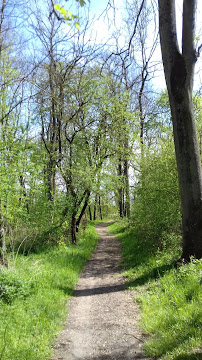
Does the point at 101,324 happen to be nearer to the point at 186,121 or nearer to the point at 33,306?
the point at 33,306

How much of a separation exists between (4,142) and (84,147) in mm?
5097

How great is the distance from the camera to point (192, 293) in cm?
423

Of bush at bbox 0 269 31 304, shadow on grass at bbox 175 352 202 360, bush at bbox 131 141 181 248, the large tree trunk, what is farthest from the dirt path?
bush at bbox 131 141 181 248

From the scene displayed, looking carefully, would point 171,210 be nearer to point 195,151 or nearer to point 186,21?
point 195,151

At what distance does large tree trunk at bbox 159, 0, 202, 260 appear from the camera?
18.0 feet

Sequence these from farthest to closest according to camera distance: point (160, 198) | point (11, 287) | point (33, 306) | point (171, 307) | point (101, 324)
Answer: point (160, 198)
point (11, 287)
point (33, 306)
point (101, 324)
point (171, 307)

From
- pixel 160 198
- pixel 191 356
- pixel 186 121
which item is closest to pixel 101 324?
pixel 191 356

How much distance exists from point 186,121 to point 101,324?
174 inches

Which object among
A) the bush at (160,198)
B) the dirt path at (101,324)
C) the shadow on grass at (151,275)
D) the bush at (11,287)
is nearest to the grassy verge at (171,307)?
the shadow on grass at (151,275)

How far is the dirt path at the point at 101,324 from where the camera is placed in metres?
3.56

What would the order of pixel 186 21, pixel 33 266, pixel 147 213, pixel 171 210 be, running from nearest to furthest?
pixel 186 21 < pixel 33 266 < pixel 171 210 < pixel 147 213

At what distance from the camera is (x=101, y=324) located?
176 inches

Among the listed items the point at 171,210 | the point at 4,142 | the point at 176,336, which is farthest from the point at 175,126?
the point at 4,142

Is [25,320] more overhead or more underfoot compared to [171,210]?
more underfoot
